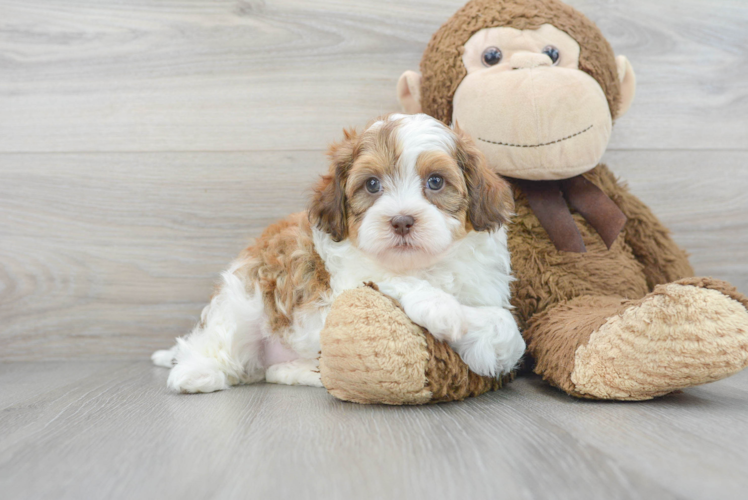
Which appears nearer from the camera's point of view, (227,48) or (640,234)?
(640,234)

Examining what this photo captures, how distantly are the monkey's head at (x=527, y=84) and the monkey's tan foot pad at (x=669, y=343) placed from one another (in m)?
0.55

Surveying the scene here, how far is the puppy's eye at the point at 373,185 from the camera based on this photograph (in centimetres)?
137

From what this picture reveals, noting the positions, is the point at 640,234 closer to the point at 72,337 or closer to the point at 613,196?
the point at 613,196

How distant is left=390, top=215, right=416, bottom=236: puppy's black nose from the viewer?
49.9 inches

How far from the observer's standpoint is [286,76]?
2.12 m

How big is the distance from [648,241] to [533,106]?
0.60 meters

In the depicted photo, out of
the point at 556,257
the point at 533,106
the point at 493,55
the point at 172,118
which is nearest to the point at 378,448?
the point at 556,257

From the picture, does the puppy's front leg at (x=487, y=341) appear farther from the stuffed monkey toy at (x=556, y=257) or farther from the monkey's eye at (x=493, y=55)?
the monkey's eye at (x=493, y=55)

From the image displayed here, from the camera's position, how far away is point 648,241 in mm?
1774

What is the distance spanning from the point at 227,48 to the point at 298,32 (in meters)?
0.27

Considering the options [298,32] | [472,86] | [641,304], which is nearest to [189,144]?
[298,32]

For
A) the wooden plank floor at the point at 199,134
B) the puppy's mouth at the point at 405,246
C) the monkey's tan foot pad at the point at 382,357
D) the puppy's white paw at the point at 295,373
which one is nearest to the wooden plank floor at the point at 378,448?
the monkey's tan foot pad at the point at 382,357

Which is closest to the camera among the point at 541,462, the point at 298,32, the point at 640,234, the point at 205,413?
the point at 541,462

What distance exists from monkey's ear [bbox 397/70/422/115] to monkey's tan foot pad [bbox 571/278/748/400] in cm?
97
